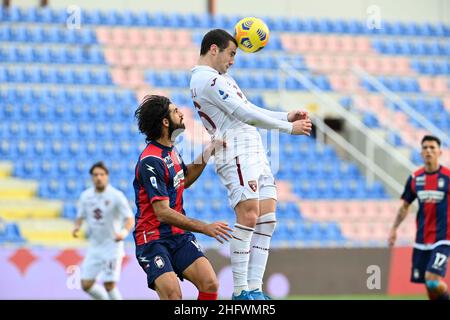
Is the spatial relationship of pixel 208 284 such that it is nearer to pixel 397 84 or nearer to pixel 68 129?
pixel 68 129

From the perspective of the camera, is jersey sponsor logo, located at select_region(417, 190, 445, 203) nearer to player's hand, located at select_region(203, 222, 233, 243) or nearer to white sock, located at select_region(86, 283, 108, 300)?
white sock, located at select_region(86, 283, 108, 300)

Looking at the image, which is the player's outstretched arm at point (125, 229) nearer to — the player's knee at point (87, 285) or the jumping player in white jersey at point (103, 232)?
the jumping player in white jersey at point (103, 232)

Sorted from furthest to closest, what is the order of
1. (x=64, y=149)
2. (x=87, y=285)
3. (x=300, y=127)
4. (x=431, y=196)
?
(x=64, y=149) → (x=87, y=285) → (x=431, y=196) → (x=300, y=127)

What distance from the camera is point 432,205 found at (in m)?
12.2

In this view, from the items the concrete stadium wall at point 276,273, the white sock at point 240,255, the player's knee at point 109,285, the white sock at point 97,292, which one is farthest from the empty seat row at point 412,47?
the white sock at point 240,255

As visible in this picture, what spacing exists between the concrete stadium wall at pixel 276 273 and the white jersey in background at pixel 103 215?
134 cm

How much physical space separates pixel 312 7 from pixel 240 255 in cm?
1645

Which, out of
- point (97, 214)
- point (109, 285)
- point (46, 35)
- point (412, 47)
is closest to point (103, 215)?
point (97, 214)

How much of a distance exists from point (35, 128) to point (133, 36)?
11.9 feet

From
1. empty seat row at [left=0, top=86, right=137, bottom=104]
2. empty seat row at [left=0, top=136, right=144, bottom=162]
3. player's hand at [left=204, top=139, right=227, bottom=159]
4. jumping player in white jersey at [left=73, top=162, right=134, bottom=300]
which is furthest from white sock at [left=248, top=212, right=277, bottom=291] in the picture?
empty seat row at [left=0, top=86, right=137, bottom=104]

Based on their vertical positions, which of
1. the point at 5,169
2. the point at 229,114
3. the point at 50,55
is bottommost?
the point at 5,169

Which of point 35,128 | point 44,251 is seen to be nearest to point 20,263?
point 44,251

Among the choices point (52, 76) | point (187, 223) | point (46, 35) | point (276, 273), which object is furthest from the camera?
point (46, 35)

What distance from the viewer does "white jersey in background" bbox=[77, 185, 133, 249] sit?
13.4m
